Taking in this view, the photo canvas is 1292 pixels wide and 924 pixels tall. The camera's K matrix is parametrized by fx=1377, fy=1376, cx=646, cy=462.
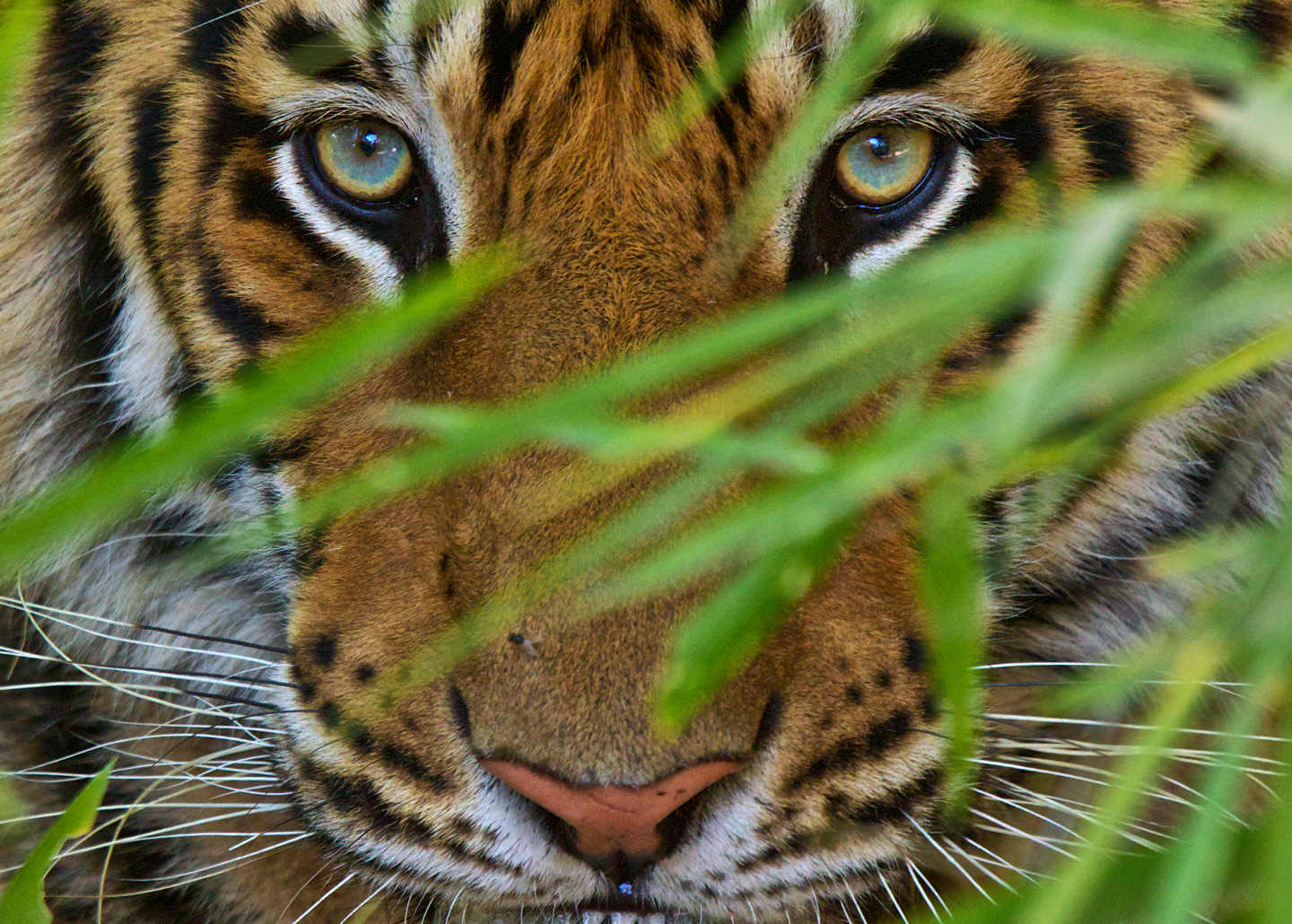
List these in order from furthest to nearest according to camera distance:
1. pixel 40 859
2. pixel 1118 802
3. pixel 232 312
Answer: pixel 232 312, pixel 40 859, pixel 1118 802

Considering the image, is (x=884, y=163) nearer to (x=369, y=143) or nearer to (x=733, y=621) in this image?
(x=369, y=143)

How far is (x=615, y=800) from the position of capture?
3.26ft

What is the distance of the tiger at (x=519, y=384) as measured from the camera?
109 cm

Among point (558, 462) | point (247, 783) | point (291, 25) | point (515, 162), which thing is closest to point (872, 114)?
point (515, 162)

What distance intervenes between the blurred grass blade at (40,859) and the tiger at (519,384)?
0.91 feet

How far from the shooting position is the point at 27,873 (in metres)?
0.89

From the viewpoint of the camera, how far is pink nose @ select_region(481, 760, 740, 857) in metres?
1.00

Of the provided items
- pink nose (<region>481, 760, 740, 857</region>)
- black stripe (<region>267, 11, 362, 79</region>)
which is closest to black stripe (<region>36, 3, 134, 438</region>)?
black stripe (<region>267, 11, 362, 79</region>)

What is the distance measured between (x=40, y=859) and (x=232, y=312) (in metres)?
0.65

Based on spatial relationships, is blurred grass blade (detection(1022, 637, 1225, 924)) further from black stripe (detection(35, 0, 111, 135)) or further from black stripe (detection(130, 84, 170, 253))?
black stripe (detection(35, 0, 111, 135))

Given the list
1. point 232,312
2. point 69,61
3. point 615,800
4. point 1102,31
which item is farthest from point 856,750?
point 69,61

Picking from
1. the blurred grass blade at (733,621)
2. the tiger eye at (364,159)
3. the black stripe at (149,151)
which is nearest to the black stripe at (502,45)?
the tiger eye at (364,159)

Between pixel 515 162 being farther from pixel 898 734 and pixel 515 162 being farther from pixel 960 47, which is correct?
pixel 898 734

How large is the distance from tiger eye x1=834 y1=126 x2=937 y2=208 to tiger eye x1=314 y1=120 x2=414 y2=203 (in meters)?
0.41
